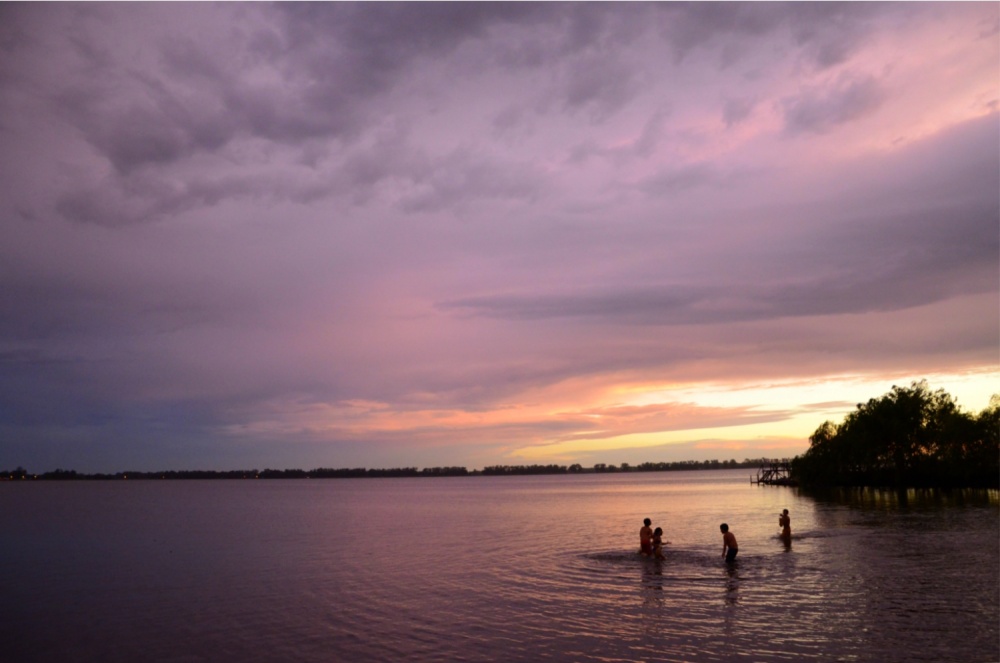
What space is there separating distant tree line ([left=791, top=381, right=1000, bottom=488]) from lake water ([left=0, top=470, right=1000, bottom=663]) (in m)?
33.2

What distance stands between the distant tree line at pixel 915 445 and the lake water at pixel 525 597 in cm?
3320

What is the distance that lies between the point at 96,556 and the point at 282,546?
11.7m

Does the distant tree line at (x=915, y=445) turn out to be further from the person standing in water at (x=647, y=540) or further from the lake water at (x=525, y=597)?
the person standing in water at (x=647, y=540)

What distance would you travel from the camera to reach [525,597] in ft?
89.2

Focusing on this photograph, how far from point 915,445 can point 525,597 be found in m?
81.7

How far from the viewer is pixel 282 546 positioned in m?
50.3

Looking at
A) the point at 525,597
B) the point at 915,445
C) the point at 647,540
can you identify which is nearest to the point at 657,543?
the point at 647,540

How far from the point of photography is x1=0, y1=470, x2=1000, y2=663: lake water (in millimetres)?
19517

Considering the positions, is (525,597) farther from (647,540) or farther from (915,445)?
(915,445)

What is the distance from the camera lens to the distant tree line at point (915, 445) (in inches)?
3140

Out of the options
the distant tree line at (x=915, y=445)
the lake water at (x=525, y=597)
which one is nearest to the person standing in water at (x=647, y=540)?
the lake water at (x=525, y=597)

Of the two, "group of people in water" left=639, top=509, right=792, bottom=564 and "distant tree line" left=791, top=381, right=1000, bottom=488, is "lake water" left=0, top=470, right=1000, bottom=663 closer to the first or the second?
"group of people in water" left=639, top=509, right=792, bottom=564

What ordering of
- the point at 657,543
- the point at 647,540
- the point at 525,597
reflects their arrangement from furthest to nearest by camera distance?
1. the point at 647,540
2. the point at 657,543
3. the point at 525,597

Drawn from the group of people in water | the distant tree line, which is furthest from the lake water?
the distant tree line
